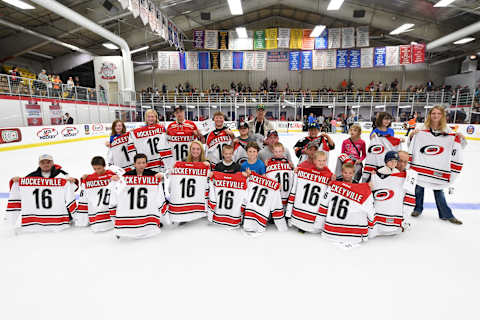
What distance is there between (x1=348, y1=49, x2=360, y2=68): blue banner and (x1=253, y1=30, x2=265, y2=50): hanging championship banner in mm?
7962

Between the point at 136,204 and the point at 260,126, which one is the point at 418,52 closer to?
the point at 260,126

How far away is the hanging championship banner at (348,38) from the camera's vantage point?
20516 mm

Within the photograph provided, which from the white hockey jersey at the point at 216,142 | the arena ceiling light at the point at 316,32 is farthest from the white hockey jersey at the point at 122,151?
the arena ceiling light at the point at 316,32

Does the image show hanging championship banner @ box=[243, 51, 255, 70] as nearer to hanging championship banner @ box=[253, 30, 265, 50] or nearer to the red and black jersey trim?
hanging championship banner @ box=[253, 30, 265, 50]

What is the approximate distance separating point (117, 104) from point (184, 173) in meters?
19.7

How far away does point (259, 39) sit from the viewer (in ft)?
69.6

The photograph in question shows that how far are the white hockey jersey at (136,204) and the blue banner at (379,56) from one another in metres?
24.3

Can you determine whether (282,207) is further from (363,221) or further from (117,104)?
(117,104)

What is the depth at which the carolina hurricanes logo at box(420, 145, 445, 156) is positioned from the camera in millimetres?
3566

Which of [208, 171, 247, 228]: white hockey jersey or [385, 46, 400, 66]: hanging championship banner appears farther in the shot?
[385, 46, 400, 66]: hanging championship banner

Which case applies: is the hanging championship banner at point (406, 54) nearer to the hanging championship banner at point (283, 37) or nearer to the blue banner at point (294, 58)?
the blue banner at point (294, 58)

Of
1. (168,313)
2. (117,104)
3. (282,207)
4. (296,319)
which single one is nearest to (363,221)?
(282,207)

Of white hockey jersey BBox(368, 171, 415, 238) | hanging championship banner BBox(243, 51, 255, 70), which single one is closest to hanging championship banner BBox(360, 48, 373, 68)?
hanging championship banner BBox(243, 51, 255, 70)

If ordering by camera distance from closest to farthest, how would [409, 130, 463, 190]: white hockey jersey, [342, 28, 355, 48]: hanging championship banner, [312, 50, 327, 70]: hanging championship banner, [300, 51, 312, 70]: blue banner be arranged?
[409, 130, 463, 190]: white hockey jersey, [342, 28, 355, 48]: hanging championship banner, [312, 50, 327, 70]: hanging championship banner, [300, 51, 312, 70]: blue banner
